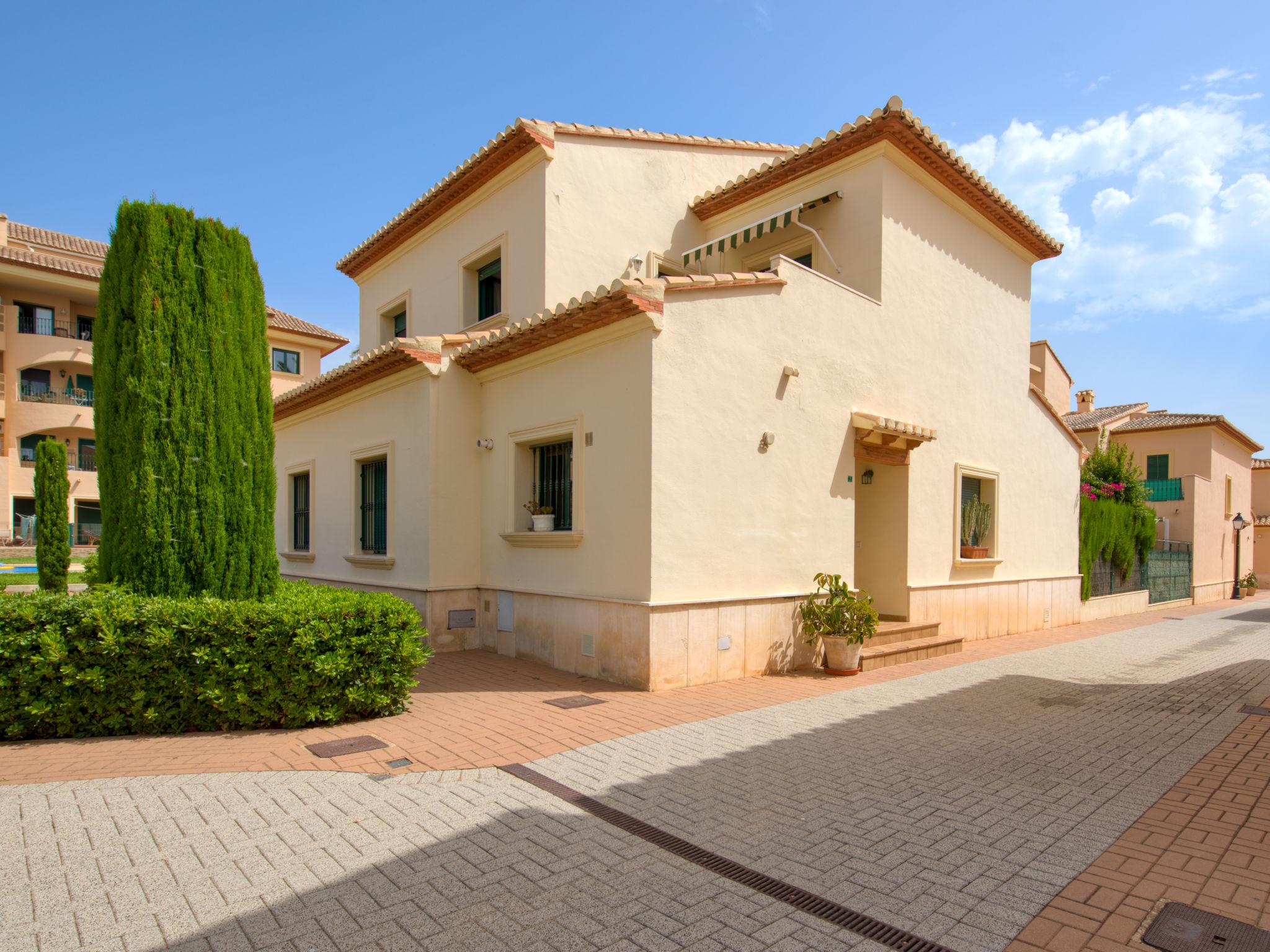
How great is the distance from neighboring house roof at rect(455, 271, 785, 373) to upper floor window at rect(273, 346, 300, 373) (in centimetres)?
2977

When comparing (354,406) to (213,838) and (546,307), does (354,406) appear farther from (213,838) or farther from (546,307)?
(213,838)

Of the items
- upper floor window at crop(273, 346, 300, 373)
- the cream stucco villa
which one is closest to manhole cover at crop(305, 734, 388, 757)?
the cream stucco villa

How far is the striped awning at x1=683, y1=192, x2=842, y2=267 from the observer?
1152cm

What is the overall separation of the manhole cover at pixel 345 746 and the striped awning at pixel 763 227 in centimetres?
907

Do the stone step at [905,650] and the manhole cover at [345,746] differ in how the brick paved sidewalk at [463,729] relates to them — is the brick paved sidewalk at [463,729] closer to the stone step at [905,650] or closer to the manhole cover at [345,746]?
the manhole cover at [345,746]

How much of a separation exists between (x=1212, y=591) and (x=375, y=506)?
29468 millimetres

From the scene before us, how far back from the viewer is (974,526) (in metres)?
13.6

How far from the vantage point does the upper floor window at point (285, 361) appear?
3606 centimetres

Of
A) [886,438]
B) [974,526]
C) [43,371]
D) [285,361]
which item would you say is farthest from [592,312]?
[43,371]

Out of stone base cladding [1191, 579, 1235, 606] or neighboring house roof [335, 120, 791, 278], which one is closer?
neighboring house roof [335, 120, 791, 278]

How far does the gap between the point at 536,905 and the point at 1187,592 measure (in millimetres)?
28082

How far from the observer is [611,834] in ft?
14.4

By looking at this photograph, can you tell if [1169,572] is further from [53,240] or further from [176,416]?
[53,240]

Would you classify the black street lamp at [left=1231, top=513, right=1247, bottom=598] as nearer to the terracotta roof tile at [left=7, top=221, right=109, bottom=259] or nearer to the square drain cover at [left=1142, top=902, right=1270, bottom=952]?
the square drain cover at [left=1142, top=902, right=1270, bottom=952]
